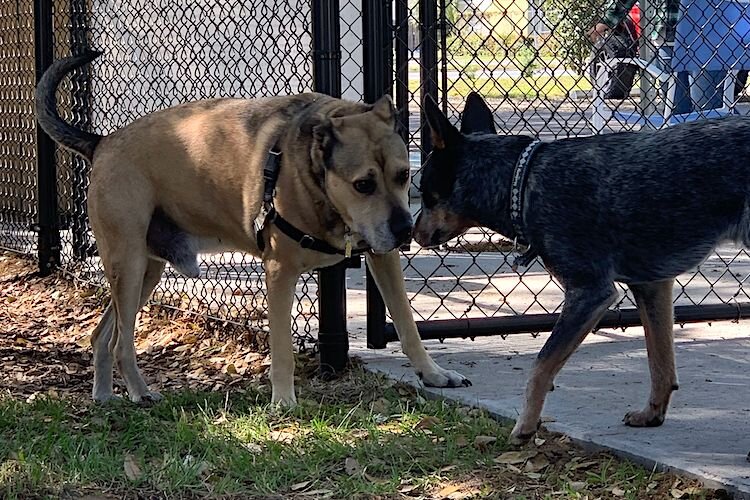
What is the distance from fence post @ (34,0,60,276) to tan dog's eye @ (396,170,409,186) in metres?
3.80

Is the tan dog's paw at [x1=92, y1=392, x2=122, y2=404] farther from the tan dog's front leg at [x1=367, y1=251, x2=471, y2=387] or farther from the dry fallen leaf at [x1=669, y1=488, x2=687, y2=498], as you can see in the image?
the dry fallen leaf at [x1=669, y1=488, x2=687, y2=498]

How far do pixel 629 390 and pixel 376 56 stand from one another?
1.79 meters

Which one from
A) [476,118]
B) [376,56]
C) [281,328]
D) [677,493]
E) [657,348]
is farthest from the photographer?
[376,56]

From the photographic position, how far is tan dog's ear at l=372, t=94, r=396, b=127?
14.4 ft

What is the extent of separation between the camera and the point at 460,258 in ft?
24.7

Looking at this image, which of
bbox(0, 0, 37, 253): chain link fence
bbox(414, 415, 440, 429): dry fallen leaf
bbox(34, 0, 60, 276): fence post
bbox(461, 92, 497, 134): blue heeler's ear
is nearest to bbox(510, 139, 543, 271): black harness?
bbox(461, 92, 497, 134): blue heeler's ear

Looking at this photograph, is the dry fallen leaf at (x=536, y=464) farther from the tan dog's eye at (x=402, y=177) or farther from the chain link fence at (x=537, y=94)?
the chain link fence at (x=537, y=94)

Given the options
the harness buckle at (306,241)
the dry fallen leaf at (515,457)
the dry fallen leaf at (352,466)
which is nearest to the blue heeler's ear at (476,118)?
the harness buckle at (306,241)

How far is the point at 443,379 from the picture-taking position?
4621 millimetres

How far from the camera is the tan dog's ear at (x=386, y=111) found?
439cm

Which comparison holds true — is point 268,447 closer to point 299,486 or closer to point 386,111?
point 299,486

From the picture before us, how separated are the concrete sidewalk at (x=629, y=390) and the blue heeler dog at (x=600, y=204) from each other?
0.62ft

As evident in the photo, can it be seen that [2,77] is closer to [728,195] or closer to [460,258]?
[460,258]

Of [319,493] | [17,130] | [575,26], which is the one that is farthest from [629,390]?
[17,130]
